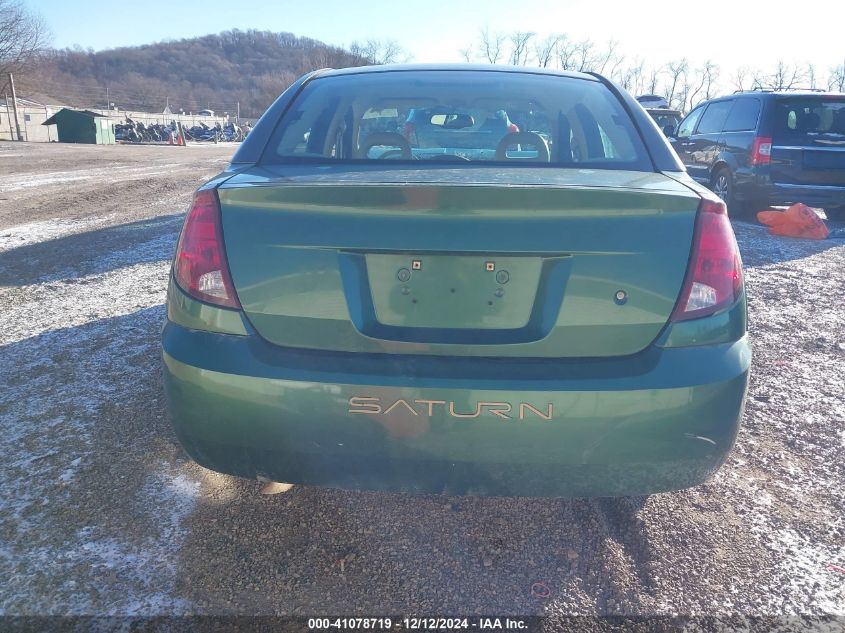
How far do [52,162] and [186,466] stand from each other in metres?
21.3

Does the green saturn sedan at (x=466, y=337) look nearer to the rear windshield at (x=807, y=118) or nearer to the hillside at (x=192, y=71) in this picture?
the rear windshield at (x=807, y=118)

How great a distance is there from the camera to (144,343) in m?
4.02

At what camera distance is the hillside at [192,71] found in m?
98.4

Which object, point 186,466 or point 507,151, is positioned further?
point 507,151

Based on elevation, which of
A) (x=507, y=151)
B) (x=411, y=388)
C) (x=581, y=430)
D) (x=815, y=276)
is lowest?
(x=815, y=276)

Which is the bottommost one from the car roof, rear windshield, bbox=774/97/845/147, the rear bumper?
the rear bumper

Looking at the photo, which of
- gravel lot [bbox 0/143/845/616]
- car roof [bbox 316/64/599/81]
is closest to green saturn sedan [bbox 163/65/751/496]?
gravel lot [bbox 0/143/845/616]

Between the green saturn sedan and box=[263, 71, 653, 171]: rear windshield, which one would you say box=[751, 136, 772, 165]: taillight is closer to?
box=[263, 71, 653, 171]: rear windshield

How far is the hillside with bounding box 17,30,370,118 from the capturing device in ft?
323

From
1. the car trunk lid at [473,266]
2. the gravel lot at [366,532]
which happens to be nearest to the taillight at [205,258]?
the car trunk lid at [473,266]

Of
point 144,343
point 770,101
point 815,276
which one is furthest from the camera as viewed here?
point 770,101

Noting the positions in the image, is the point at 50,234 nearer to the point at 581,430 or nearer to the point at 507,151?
the point at 507,151

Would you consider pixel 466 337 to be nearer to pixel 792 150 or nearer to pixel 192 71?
pixel 792 150

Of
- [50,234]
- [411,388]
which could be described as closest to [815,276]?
[411,388]
